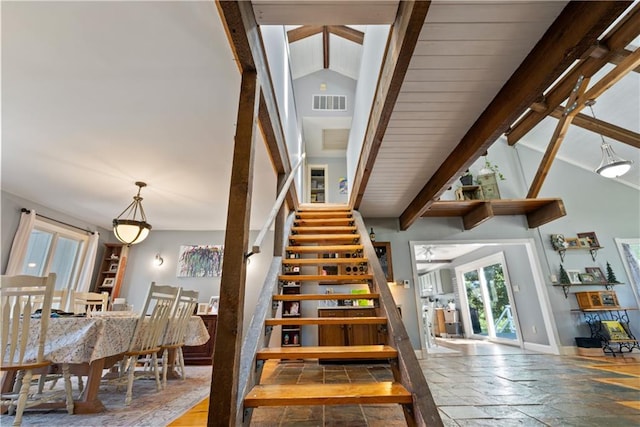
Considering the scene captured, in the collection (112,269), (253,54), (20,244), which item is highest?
(253,54)

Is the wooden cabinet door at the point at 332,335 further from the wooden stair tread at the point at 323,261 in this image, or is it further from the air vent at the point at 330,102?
the air vent at the point at 330,102

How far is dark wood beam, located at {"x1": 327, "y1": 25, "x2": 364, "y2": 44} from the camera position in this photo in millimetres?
6445

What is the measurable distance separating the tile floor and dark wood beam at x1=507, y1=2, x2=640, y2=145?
227 centimetres

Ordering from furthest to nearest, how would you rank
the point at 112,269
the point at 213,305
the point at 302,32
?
the point at 302,32 → the point at 112,269 → the point at 213,305

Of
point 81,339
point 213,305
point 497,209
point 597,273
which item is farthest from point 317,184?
point 81,339

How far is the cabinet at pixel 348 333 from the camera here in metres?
4.04

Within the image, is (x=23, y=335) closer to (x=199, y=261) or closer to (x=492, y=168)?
(x=199, y=261)

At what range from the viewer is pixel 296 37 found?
21.5 ft

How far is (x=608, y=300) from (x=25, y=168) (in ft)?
29.1

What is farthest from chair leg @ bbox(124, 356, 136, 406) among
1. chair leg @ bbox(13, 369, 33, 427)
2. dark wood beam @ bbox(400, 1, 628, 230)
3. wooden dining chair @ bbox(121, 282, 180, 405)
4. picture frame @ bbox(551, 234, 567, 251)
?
picture frame @ bbox(551, 234, 567, 251)

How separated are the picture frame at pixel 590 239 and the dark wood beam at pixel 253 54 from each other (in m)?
5.75

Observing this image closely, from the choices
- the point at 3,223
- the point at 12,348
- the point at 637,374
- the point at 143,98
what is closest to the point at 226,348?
the point at 12,348

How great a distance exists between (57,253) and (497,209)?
8088mm

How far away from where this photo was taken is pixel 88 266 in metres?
5.40
